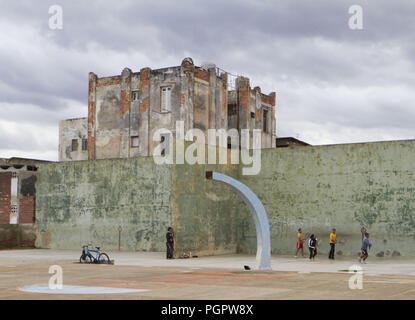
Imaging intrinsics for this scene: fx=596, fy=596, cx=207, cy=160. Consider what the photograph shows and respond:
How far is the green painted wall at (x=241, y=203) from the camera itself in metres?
28.2

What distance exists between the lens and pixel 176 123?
1743 inches

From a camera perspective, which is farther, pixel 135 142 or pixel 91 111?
pixel 91 111

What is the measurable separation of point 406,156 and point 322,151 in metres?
4.13

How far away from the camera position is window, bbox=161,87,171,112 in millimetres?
45250

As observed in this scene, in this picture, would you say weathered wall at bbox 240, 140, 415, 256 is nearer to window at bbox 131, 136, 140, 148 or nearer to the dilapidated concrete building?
the dilapidated concrete building

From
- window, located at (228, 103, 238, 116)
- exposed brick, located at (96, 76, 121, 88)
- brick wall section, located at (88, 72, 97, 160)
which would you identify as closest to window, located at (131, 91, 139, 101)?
exposed brick, located at (96, 76, 121, 88)

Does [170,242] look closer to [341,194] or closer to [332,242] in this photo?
[332,242]

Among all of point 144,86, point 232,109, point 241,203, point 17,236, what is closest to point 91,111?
point 144,86

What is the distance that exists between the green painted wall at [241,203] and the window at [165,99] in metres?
11.7

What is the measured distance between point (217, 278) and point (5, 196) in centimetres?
2802

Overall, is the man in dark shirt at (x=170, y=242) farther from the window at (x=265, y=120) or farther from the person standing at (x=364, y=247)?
the window at (x=265, y=120)

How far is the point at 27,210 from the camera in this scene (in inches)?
1481
